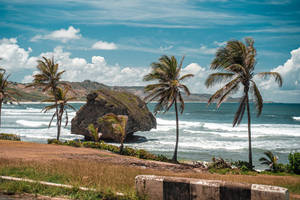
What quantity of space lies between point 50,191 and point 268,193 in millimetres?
4796

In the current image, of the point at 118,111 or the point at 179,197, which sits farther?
the point at 118,111

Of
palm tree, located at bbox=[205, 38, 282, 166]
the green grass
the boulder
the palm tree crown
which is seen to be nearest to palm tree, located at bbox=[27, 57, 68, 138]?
the palm tree crown

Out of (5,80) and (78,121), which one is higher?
(5,80)

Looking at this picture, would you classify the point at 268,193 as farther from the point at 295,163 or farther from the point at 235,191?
the point at 295,163

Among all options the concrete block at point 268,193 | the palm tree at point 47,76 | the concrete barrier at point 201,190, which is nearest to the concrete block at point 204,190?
the concrete barrier at point 201,190

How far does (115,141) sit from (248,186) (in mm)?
30309

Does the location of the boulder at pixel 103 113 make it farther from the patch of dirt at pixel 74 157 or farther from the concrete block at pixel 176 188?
the concrete block at pixel 176 188

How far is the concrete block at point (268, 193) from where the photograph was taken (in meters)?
5.06

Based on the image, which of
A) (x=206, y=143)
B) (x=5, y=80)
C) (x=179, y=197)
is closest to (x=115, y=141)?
(x=206, y=143)

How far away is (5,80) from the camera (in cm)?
2912

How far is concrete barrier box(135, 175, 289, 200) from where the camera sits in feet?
17.1

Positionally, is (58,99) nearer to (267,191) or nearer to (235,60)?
(235,60)

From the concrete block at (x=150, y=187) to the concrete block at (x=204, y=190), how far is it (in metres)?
0.68

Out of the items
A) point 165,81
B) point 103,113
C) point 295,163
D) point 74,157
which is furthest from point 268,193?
point 103,113
